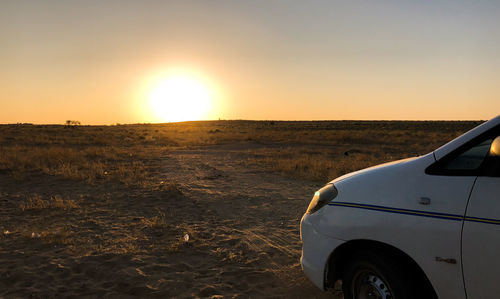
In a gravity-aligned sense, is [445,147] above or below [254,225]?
above

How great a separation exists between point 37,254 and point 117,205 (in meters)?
2.94

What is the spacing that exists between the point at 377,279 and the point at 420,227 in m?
0.65

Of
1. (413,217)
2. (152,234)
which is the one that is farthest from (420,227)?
(152,234)

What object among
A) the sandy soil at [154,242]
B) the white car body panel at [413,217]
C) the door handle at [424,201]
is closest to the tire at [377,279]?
the white car body panel at [413,217]

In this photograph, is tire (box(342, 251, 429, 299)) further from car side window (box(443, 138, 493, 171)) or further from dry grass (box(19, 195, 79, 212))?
dry grass (box(19, 195, 79, 212))

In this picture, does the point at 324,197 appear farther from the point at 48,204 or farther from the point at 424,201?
the point at 48,204

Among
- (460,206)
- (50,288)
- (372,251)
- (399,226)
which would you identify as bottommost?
(50,288)

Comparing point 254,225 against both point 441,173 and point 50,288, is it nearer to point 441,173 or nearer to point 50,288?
point 50,288

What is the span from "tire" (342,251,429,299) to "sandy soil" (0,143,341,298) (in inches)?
38.6

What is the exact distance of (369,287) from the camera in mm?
2832

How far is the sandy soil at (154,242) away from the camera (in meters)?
4.07

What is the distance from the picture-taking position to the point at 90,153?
1680 cm

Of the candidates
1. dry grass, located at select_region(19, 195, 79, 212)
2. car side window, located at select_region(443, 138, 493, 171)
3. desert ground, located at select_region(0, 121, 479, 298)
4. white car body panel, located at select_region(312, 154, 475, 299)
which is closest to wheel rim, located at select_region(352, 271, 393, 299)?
white car body panel, located at select_region(312, 154, 475, 299)

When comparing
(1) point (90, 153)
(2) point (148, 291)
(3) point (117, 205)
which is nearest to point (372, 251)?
(2) point (148, 291)
